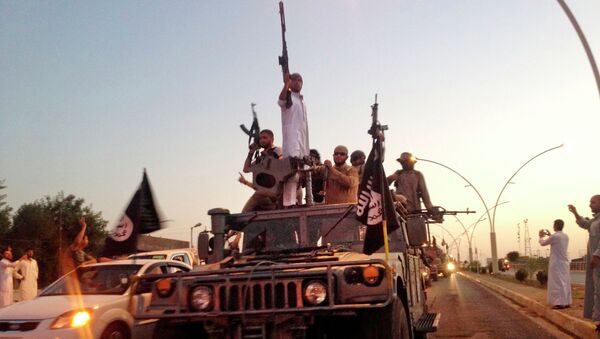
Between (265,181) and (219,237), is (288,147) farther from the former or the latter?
(219,237)

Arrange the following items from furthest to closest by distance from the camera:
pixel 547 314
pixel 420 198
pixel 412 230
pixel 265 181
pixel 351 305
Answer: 1. pixel 547 314
2. pixel 420 198
3. pixel 265 181
4. pixel 412 230
5. pixel 351 305

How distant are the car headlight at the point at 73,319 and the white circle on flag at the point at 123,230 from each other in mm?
979

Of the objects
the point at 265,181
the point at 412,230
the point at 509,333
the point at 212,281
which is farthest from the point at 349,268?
the point at 509,333

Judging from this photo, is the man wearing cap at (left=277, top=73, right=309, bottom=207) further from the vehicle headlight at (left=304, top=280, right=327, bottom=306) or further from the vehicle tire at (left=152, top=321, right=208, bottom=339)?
the vehicle headlight at (left=304, top=280, right=327, bottom=306)

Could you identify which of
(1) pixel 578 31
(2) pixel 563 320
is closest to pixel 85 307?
(2) pixel 563 320

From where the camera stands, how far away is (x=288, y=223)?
701cm

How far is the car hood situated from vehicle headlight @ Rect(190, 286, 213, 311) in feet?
7.58

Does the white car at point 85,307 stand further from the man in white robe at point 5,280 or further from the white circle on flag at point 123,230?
the man in white robe at point 5,280

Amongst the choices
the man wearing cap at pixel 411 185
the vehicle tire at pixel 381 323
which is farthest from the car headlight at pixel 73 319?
the man wearing cap at pixel 411 185

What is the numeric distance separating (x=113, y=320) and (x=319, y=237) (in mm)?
2616

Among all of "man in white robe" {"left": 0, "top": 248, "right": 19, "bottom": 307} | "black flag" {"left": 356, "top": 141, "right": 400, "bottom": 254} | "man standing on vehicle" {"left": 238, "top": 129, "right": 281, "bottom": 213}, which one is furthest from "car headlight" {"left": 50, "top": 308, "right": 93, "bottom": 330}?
"man in white robe" {"left": 0, "top": 248, "right": 19, "bottom": 307}

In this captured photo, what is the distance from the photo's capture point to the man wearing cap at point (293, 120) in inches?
340

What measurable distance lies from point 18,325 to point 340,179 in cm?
421

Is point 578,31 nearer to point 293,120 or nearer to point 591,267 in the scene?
point 591,267
